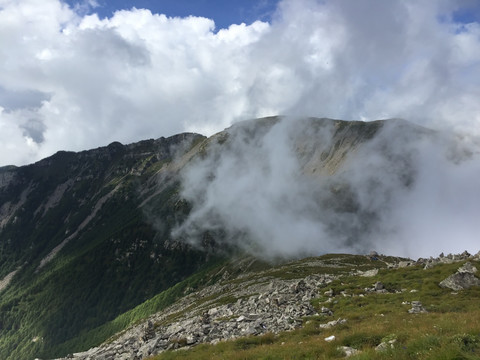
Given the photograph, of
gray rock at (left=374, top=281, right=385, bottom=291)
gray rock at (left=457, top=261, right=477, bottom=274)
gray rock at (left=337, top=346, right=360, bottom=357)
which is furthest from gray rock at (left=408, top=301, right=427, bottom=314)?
gray rock at (left=457, top=261, right=477, bottom=274)

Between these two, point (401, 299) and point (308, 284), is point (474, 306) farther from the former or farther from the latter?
point (308, 284)

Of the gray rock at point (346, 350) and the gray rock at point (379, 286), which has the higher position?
the gray rock at point (346, 350)

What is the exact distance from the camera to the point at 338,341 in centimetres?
2212

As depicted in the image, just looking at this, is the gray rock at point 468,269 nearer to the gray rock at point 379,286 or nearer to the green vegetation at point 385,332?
the green vegetation at point 385,332

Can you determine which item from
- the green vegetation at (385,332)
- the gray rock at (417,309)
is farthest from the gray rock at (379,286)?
the gray rock at (417,309)

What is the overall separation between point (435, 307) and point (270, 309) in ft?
64.8

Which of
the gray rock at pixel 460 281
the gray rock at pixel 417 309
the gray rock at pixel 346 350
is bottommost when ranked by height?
the gray rock at pixel 460 281

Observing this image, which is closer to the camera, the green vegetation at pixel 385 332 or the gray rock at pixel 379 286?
the green vegetation at pixel 385 332

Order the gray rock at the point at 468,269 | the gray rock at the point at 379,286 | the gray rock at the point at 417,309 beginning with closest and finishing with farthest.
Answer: the gray rock at the point at 417,309 < the gray rock at the point at 468,269 < the gray rock at the point at 379,286

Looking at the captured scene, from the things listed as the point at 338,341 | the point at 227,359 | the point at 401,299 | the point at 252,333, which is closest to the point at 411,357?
the point at 338,341

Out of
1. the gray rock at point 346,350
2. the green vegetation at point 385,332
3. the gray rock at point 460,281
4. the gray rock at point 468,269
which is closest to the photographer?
the green vegetation at point 385,332

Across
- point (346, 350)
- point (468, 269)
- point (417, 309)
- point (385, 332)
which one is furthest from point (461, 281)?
→ point (346, 350)

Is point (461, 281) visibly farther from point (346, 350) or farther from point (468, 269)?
point (346, 350)

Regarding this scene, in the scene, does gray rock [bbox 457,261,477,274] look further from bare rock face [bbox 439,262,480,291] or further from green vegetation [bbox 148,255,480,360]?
green vegetation [bbox 148,255,480,360]
